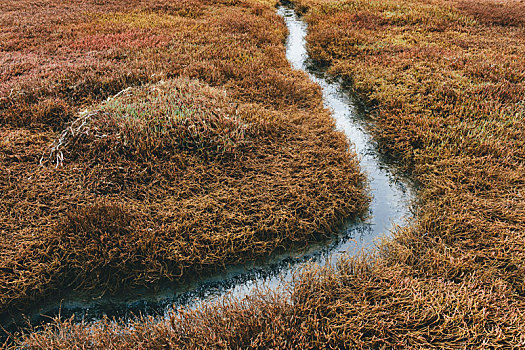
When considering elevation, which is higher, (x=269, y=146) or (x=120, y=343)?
(x=269, y=146)

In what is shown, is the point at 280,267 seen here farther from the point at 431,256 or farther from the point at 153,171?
the point at 153,171

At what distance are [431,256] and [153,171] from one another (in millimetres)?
3924

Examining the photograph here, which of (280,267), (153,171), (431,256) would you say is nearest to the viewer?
(431,256)

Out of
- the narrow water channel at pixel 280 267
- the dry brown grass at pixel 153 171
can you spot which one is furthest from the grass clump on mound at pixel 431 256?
the dry brown grass at pixel 153 171

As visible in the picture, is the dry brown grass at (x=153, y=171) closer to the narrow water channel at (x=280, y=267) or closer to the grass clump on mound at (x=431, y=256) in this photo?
the narrow water channel at (x=280, y=267)

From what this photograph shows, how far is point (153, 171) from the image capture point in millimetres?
4867

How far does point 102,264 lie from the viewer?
3.69m

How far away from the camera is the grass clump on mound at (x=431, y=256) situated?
9.41 feet

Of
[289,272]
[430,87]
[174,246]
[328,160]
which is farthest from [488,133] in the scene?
[174,246]

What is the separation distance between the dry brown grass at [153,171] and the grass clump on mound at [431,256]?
28.6 inches

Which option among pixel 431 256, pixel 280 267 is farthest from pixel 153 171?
pixel 431 256

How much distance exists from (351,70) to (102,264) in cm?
776

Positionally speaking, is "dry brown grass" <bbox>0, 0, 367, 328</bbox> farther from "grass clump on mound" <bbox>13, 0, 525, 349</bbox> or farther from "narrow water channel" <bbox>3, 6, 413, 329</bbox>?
"grass clump on mound" <bbox>13, 0, 525, 349</bbox>

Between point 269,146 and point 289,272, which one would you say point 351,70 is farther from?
point 289,272
